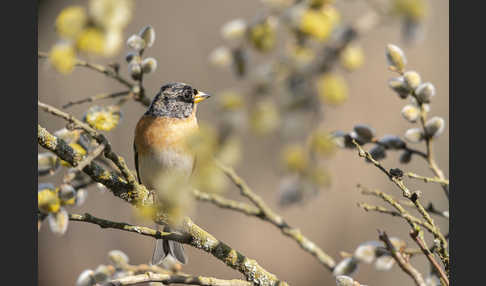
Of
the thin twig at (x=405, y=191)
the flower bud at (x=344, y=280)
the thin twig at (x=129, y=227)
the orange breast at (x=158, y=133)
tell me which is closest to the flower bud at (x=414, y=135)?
the thin twig at (x=405, y=191)

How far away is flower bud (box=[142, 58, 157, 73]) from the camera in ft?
2.26

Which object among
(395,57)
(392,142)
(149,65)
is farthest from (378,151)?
(149,65)

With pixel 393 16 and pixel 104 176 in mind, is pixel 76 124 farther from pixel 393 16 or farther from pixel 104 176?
pixel 393 16

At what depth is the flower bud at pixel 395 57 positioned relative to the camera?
0.64 meters

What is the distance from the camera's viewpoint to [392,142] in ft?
2.25

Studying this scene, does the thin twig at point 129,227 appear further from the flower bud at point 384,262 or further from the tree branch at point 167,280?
the flower bud at point 384,262

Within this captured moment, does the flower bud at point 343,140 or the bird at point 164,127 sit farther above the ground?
the bird at point 164,127

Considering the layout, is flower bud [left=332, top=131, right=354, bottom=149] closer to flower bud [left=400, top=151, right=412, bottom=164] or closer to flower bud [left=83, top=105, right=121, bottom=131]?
flower bud [left=400, top=151, right=412, bottom=164]

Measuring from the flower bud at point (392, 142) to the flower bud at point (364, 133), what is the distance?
0.05 feet

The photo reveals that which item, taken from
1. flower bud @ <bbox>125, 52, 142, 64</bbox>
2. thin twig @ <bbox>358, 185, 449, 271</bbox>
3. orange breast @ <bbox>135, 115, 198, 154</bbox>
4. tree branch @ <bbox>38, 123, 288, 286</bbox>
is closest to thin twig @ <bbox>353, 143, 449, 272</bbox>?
thin twig @ <bbox>358, 185, 449, 271</bbox>

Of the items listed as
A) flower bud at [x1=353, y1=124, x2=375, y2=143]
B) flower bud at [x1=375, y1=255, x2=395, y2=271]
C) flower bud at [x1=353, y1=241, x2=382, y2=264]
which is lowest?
flower bud at [x1=375, y1=255, x2=395, y2=271]

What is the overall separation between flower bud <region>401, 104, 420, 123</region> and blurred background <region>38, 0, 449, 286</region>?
0.10m

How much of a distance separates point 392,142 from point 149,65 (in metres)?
0.35

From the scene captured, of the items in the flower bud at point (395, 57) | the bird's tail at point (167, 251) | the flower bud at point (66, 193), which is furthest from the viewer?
the bird's tail at point (167, 251)
